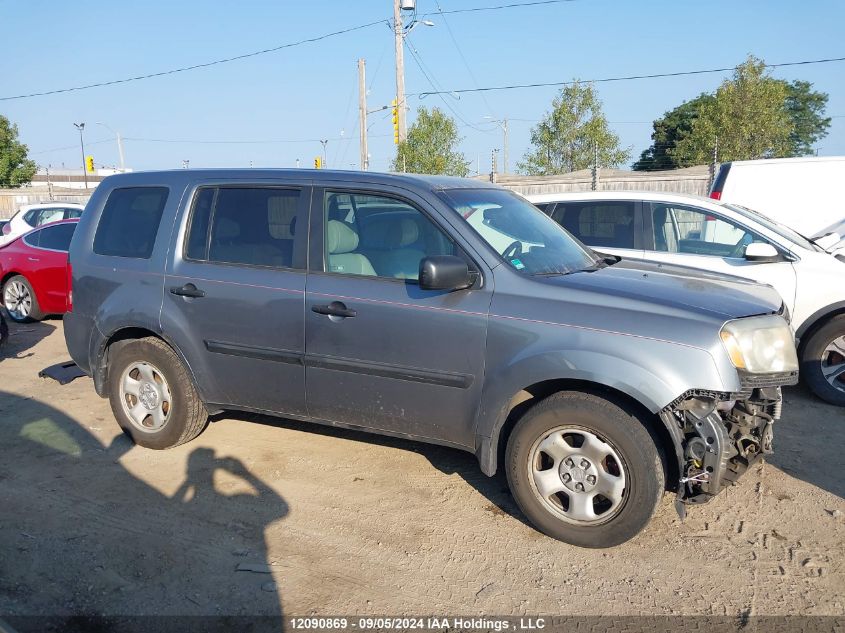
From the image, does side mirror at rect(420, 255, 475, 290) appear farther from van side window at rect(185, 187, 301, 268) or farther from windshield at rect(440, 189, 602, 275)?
van side window at rect(185, 187, 301, 268)

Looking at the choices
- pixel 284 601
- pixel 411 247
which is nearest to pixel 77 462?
pixel 284 601

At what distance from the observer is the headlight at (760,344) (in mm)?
3480

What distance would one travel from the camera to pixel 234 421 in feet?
18.9

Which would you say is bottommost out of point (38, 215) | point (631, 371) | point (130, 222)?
point (631, 371)

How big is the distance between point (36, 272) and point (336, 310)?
7.44 meters

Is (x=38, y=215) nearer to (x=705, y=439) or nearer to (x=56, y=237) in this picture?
(x=56, y=237)

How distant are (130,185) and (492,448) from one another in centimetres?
335

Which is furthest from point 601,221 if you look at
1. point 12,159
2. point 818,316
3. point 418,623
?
point 12,159

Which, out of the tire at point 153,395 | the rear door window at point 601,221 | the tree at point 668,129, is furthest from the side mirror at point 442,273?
the tree at point 668,129

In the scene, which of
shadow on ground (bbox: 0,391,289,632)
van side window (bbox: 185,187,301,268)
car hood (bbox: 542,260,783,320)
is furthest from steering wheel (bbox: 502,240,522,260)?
shadow on ground (bbox: 0,391,289,632)

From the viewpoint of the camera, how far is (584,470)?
367cm

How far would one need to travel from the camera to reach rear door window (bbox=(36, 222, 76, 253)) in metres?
9.86

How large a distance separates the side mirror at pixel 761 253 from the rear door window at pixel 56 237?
28.6 ft

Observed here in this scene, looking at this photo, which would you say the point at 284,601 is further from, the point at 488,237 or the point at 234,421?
the point at 234,421
